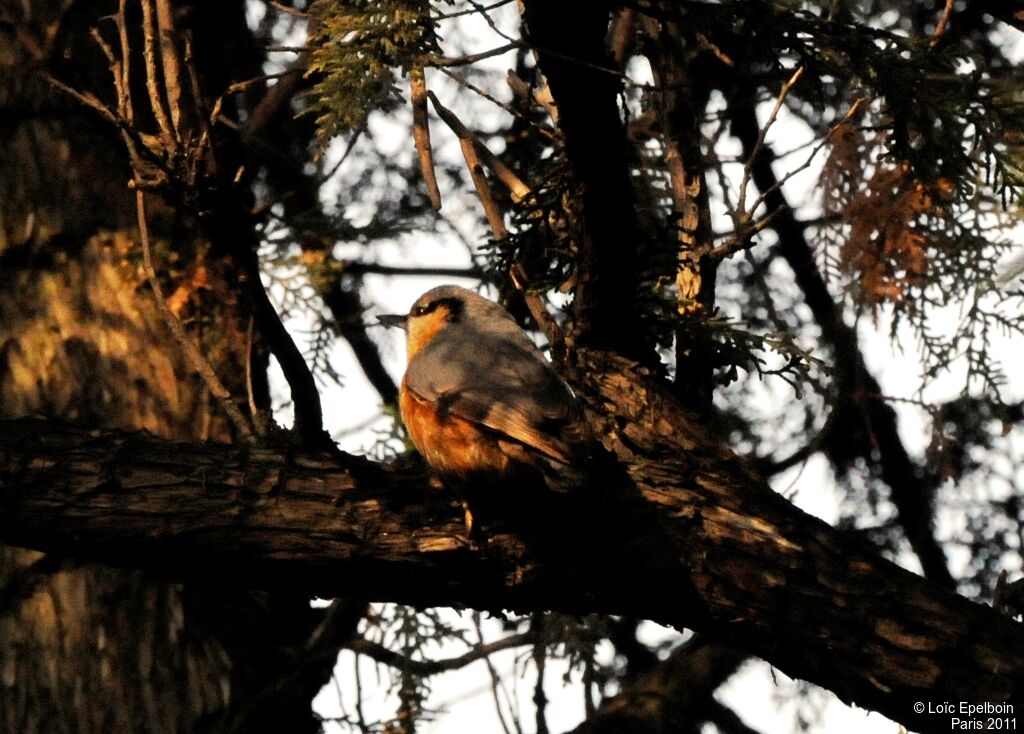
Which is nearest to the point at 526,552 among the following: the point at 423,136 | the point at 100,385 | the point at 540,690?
the point at 423,136

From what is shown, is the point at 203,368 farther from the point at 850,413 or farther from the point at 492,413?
the point at 850,413

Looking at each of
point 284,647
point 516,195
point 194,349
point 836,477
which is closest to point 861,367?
point 836,477

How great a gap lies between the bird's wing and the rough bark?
18 centimetres

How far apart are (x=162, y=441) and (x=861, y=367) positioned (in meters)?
3.20

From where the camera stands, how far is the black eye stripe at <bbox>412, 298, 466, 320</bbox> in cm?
461

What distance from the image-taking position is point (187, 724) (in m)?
4.57

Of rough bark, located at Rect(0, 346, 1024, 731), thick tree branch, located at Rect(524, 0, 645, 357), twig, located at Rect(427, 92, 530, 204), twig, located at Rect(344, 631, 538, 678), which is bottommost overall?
rough bark, located at Rect(0, 346, 1024, 731)

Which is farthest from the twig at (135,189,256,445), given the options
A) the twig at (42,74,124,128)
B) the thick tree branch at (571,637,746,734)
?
the thick tree branch at (571,637,746,734)

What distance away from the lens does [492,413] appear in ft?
11.6

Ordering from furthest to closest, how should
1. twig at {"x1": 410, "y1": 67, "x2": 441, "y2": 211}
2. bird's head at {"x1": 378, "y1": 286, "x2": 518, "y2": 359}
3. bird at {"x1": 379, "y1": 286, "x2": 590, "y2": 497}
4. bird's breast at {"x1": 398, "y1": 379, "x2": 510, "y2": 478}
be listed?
bird's head at {"x1": 378, "y1": 286, "x2": 518, "y2": 359} → twig at {"x1": 410, "y1": 67, "x2": 441, "y2": 211} → bird's breast at {"x1": 398, "y1": 379, "x2": 510, "y2": 478} → bird at {"x1": 379, "y1": 286, "x2": 590, "y2": 497}

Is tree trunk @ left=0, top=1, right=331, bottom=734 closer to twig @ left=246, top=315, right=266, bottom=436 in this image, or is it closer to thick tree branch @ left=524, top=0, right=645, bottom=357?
twig @ left=246, top=315, right=266, bottom=436

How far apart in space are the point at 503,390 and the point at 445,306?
3.63 feet

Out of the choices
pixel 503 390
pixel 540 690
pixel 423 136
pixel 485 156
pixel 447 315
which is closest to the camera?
pixel 503 390

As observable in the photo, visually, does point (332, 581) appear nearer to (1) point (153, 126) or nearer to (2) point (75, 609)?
(2) point (75, 609)
